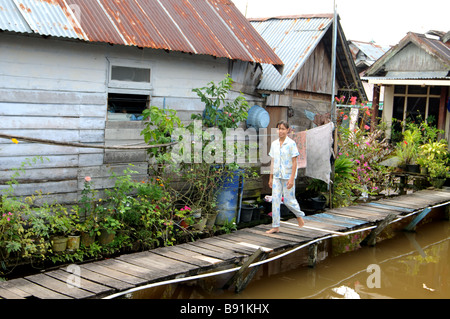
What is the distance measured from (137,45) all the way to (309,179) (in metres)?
5.74

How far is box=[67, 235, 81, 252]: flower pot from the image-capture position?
7000mm

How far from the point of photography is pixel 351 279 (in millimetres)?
8477

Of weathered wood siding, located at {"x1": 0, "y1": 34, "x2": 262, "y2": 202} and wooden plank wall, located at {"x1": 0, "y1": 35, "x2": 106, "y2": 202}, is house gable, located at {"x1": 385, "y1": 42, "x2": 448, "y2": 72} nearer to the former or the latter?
weathered wood siding, located at {"x1": 0, "y1": 34, "x2": 262, "y2": 202}

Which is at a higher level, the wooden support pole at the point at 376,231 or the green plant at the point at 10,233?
the green plant at the point at 10,233

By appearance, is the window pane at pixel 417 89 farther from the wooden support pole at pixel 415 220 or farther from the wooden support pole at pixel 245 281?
the wooden support pole at pixel 245 281

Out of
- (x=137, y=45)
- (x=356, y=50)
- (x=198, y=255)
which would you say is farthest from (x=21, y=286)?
(x=356, y=50)

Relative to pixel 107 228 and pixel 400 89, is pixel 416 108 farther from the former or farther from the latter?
pixel 107 228

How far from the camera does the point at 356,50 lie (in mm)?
28141

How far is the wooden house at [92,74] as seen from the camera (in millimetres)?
6891

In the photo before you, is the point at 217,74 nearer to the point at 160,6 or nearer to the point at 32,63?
the point at 160,6

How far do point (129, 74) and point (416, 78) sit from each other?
11.1 m

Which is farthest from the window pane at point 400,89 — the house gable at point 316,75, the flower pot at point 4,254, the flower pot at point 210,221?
the flower pot at point 4,254

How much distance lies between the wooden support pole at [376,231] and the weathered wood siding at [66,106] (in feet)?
15.2

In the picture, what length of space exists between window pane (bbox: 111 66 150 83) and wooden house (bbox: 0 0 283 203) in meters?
0.02
